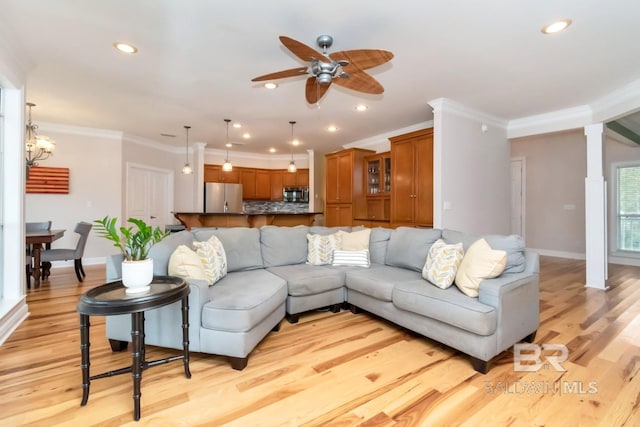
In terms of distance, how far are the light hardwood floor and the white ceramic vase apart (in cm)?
65

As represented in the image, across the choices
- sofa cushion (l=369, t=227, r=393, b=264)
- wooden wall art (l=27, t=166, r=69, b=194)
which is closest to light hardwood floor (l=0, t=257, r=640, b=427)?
sofa cushion (l=369, t=227, r=393, b=264)

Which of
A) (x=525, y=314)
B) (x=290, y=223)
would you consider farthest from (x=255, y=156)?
(x=525, y=314)

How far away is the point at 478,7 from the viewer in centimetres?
220

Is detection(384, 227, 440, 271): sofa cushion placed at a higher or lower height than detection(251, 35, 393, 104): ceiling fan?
lower

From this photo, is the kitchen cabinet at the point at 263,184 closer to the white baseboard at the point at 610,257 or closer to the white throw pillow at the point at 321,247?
the white throw pillow at the point at 321,247

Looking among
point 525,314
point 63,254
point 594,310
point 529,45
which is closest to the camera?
point 525,314

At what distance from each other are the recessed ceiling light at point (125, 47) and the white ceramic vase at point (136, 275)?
2098 millimetres

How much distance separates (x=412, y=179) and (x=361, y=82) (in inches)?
96.4

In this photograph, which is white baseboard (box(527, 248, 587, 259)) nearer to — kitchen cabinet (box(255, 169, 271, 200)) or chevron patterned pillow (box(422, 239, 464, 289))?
chevron patterned pillow (box(422, 239, 464, 289))

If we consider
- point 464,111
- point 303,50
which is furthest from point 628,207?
point 303,50

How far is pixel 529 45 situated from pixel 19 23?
4204mm

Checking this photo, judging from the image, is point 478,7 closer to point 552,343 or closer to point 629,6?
point 629,6

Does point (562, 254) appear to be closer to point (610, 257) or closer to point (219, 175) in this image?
point (610, 257)

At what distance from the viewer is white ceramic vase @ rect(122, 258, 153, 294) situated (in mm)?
1747
